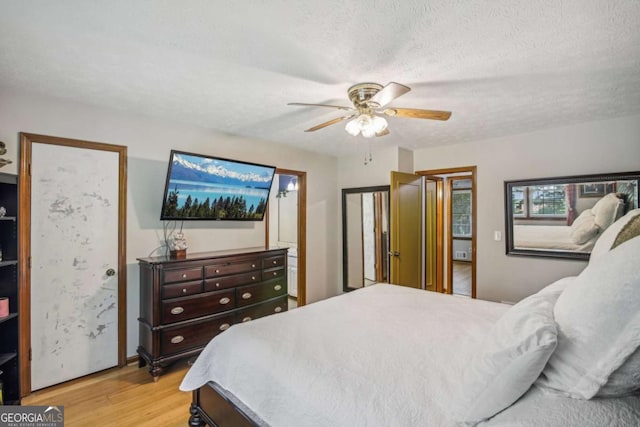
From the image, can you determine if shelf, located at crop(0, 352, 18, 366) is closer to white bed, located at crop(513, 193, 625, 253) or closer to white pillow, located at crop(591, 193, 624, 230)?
white bed, located at crop(513, 193, 625, 253)

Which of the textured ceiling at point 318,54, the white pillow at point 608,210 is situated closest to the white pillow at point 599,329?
the textured ceiling at point 318,54

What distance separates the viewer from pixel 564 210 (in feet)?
11.1

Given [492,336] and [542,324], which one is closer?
[542,324]

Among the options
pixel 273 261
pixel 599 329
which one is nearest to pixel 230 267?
pixel 273 261

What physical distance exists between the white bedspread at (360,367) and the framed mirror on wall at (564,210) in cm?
175

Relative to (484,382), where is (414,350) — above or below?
below

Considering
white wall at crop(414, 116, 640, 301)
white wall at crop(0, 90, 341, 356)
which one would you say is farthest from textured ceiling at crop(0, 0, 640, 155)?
white wall at crop(414, 116, 640, 301)

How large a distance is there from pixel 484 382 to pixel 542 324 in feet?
0.94

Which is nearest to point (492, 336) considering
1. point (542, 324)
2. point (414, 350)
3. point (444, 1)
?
point (542, 324)

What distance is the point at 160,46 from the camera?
1.76 meters

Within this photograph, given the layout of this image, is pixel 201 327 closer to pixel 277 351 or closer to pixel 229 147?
pixel 277 351

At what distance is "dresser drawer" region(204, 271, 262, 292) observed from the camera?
2996 millimetres

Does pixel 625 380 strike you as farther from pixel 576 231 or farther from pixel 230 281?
pixel 576 231

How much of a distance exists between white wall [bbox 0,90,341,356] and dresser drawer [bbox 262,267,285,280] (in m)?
0.52
